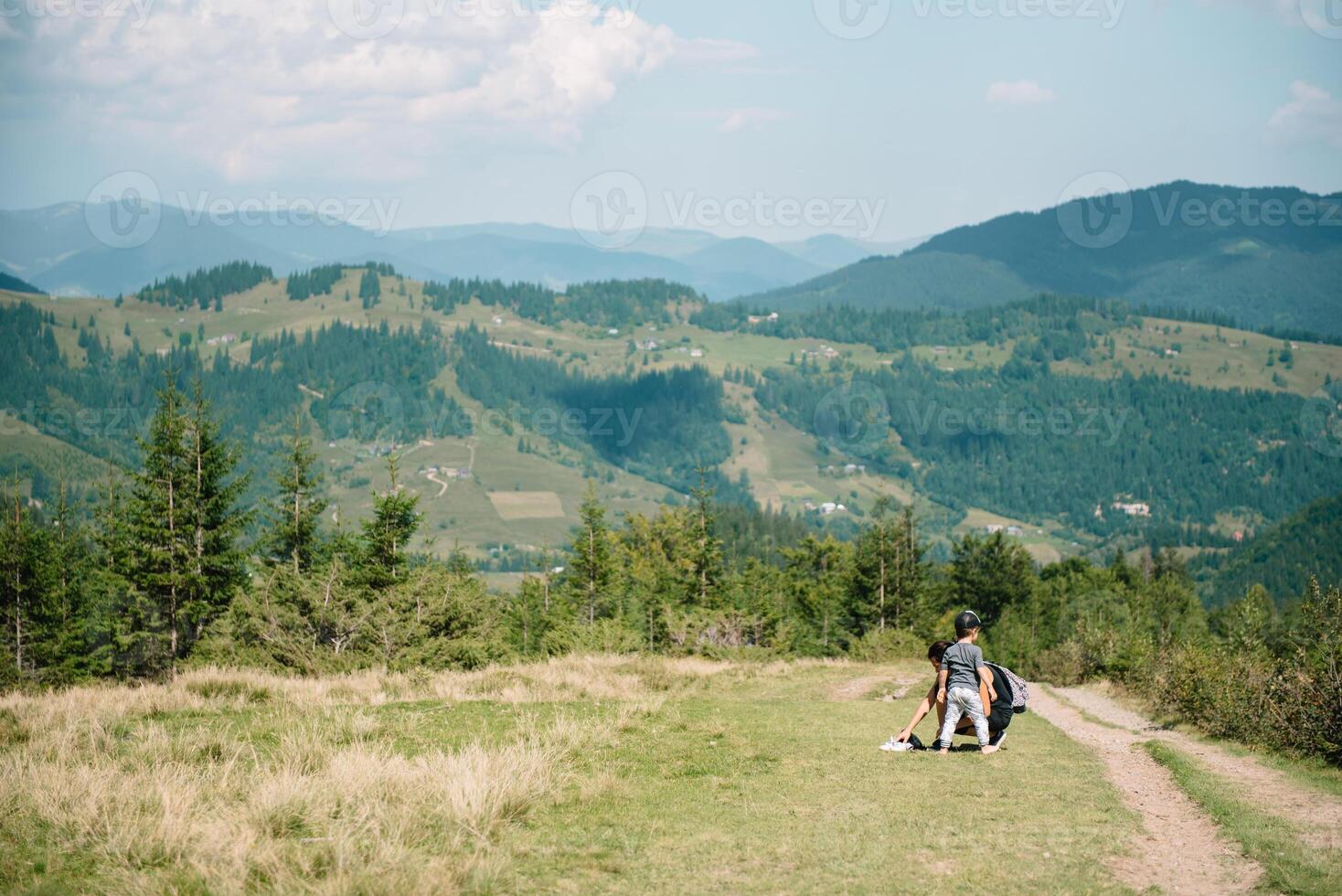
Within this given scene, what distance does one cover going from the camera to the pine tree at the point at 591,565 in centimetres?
6825

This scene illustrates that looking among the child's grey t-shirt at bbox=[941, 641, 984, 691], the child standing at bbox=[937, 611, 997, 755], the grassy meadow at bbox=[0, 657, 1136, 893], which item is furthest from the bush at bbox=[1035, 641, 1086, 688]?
the child's grey t-shirt at bbox=[941, 641, 984, 691]

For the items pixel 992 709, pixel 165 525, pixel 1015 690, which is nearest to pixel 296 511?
pixel 165 525

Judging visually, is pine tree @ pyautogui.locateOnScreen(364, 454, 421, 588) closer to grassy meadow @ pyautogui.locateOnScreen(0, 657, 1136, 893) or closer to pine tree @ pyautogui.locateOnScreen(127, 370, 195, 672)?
pine tree @ pyautogui.locateOnScreen(127, 370, 195, 672)

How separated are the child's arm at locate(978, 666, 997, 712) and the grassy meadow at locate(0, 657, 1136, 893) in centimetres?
80

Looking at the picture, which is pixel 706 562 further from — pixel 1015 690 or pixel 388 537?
pixel 1015 690

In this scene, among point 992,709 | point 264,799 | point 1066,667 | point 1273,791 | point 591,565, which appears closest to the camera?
point 264,799

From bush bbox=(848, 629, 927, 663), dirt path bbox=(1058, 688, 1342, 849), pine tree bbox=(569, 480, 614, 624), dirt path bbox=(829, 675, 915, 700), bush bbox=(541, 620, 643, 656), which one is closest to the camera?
dirt path bbox=(1058, 688, 1342, 849)

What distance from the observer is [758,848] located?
8820 millimetres

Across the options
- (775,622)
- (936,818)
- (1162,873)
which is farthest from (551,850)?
(775,622)

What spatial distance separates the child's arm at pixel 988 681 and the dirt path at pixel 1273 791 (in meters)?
3.06

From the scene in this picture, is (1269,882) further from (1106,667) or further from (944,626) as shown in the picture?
(944,626)

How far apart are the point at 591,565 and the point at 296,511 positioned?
2481 cm

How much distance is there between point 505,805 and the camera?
959cm

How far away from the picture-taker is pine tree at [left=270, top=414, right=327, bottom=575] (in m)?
47.2
